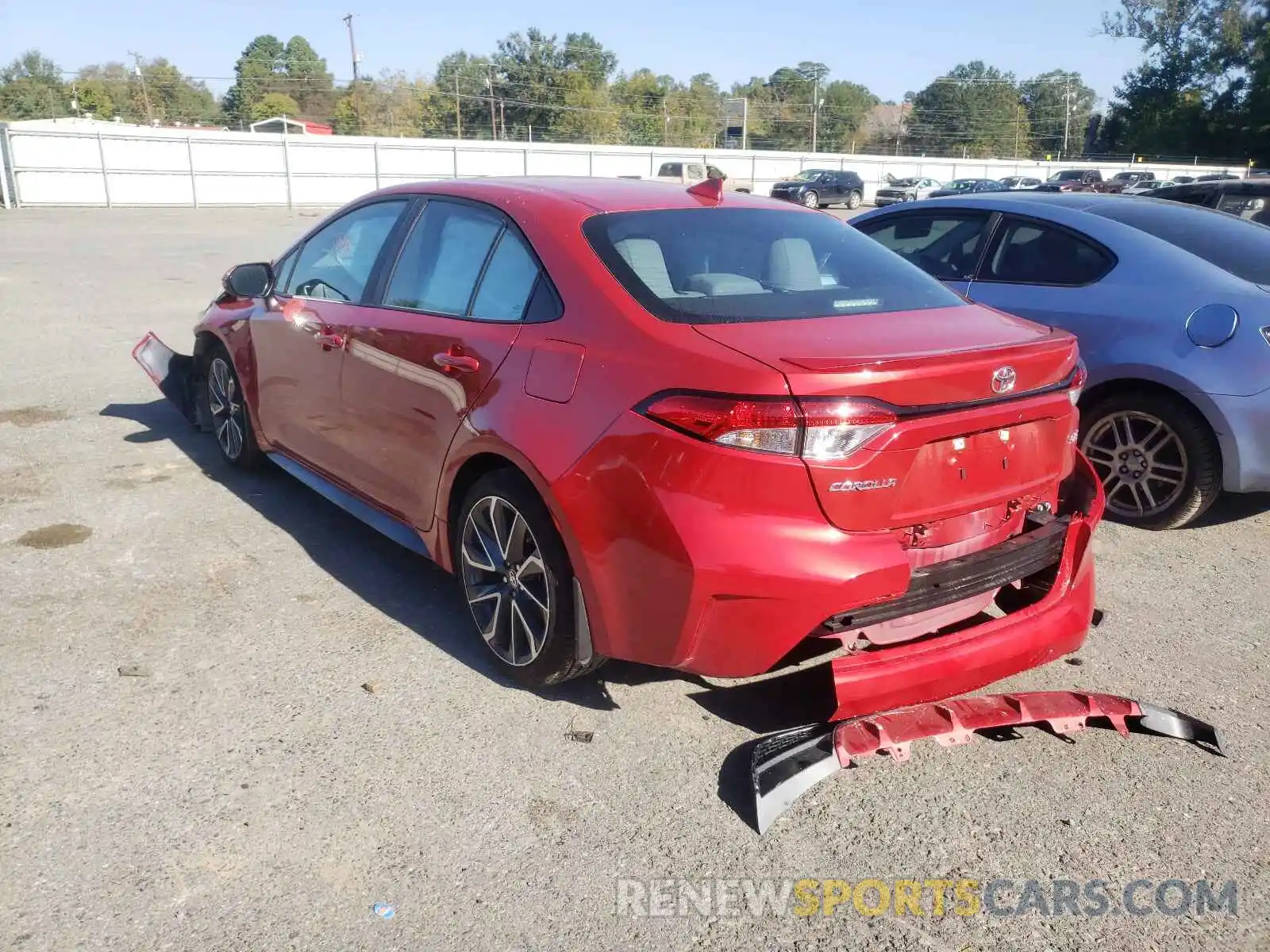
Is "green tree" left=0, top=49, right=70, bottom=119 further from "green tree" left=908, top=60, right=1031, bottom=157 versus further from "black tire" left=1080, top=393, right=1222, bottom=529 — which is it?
"black tire" left=1080, top=393, right=1222, bottom=529

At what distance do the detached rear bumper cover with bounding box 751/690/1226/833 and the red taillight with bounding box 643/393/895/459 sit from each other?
34.1 inches

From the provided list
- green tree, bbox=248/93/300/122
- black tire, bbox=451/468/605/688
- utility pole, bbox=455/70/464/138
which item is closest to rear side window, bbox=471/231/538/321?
black tire, bbox=451/468/605/688

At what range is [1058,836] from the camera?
111 inches

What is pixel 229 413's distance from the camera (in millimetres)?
5703

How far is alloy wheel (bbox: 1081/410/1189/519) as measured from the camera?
506cm

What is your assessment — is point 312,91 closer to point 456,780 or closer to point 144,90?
point 144,90

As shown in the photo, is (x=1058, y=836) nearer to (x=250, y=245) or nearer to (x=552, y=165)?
(x=250, y=245)

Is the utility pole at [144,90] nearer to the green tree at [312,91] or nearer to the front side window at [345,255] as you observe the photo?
the green tree at [312,91]

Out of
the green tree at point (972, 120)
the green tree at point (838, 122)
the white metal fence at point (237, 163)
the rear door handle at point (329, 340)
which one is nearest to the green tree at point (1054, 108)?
the green tree at point (972, 120)

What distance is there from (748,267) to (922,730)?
1591 mm

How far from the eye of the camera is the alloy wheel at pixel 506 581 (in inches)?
132

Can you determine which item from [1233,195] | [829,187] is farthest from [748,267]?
[829,187]

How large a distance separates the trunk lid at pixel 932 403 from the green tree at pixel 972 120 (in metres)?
110

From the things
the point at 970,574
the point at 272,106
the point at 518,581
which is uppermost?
the point at 272,106
